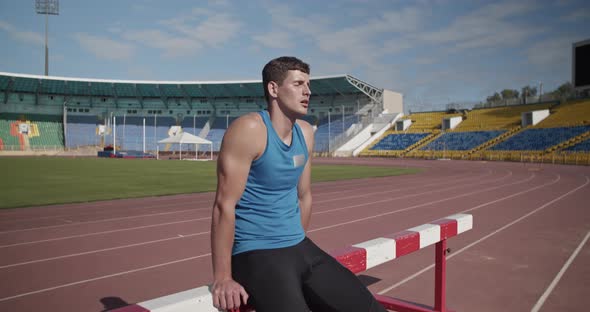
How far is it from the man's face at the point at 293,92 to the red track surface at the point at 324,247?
281 cm

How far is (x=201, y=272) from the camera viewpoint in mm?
4898

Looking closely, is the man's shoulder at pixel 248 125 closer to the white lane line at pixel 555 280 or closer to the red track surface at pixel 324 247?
the red track surface at pixel 324 247

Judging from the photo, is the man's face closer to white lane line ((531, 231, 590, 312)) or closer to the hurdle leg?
the hurdle leg

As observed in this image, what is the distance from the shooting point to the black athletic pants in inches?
67.5

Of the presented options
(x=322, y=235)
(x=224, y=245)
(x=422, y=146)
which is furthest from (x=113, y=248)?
(x=422, y=146)

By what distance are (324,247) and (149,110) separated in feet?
214

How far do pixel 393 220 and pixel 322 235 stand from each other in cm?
217

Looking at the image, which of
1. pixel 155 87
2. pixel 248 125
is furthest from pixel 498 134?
pixel 155 87

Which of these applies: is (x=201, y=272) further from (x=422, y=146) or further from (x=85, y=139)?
A: (x=85, y=139)

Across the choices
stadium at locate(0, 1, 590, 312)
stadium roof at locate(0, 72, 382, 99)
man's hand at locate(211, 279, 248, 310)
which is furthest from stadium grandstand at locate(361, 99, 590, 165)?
man's hand at locate(211, 279, 248, 310)

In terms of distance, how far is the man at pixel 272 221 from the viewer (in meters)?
1.74

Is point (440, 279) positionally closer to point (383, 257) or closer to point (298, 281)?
point (383, 257)

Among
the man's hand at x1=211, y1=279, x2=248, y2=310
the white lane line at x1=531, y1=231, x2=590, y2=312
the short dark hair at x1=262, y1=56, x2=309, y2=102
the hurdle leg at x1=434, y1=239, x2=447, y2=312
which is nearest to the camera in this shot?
the man's hand at x1=211, y1=279, x2=248, y2=310

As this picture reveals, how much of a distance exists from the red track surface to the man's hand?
282 centimetres
